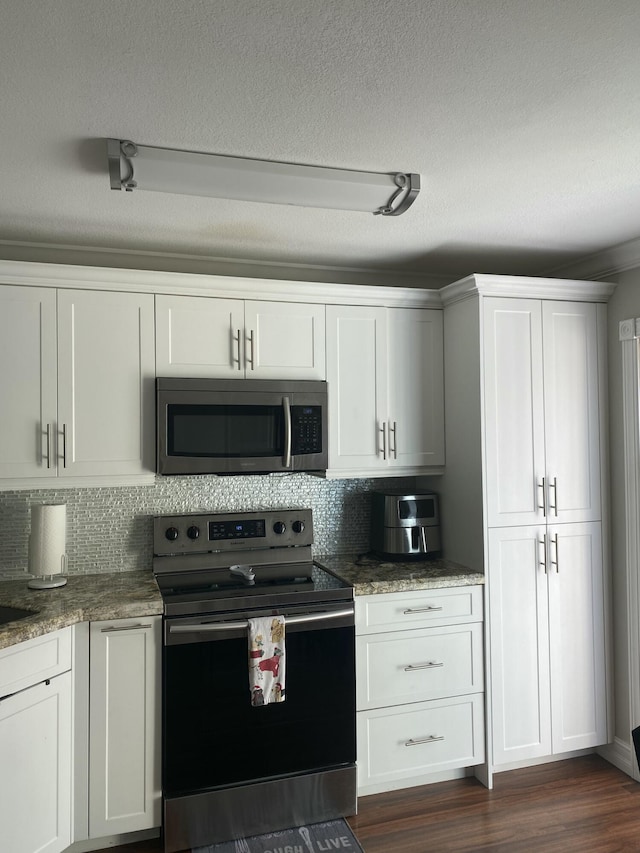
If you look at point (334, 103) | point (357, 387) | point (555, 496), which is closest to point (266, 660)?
point (357, 387)

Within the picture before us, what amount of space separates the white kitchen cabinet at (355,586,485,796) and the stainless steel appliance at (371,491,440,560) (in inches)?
13.4

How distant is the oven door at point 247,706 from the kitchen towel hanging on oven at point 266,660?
37 mm

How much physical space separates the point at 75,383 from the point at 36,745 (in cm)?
137

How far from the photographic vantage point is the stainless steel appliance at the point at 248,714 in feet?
8.32

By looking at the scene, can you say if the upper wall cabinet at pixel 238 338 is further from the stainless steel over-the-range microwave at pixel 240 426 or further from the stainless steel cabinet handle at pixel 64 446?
the stainless steel cabinet handle at pixel 64 446

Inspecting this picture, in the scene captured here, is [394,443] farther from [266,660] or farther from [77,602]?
Answer: [77,602]

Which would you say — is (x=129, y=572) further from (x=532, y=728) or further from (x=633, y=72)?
(x=633, y=72)

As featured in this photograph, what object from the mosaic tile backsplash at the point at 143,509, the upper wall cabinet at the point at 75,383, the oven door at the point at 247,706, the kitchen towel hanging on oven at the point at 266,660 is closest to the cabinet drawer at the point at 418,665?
the oven door at the point at 247,706

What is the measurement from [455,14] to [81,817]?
280cm

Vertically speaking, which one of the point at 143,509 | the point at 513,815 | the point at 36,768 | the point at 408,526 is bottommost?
the point at 513,815

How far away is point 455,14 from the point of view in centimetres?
135

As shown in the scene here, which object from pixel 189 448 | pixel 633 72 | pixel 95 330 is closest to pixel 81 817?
pixel 189 448

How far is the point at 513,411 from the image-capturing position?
3053 mm

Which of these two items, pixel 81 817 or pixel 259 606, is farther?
pixel 259 606
